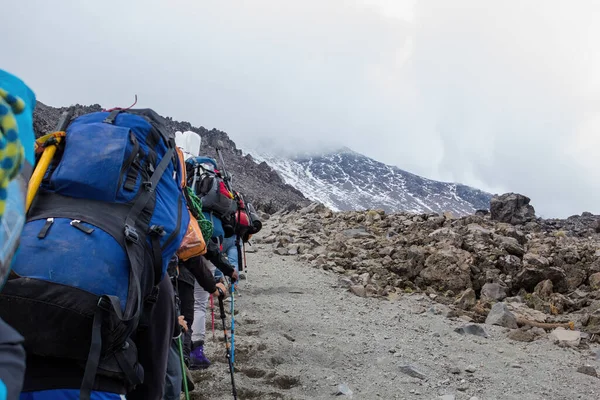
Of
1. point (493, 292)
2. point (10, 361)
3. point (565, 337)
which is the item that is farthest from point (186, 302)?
point (493, 292)

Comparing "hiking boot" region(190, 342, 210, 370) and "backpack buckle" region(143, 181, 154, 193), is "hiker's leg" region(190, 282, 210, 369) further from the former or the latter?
"backpack buckle" region(143, 181, 154, 193)

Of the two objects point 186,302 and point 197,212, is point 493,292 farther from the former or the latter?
point 197,212

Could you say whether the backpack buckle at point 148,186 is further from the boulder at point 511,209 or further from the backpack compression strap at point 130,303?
the boulder at point 511,209

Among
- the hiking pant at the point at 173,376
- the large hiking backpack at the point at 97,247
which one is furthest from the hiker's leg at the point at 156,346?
the hiking pant at the point at 173,376

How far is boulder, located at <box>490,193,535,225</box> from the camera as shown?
25.7 m

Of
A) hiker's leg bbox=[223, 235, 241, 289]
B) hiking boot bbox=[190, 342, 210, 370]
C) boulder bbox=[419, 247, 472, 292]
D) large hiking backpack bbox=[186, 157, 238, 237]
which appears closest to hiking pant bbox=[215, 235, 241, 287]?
hiker's leg bbox=[223, 235, 241, 289]

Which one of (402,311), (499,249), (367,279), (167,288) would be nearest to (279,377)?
(167,288)

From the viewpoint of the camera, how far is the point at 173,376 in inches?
143

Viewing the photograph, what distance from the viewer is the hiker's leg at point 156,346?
8.79 ft

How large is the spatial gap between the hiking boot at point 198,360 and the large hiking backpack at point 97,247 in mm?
3174

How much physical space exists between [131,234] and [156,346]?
91 cm

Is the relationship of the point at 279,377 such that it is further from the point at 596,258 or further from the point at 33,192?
the point at 596,258

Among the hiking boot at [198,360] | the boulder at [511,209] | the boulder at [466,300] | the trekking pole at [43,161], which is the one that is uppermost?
the boulder at [511,209]

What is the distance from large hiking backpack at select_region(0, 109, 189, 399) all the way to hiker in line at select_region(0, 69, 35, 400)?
0.71m
